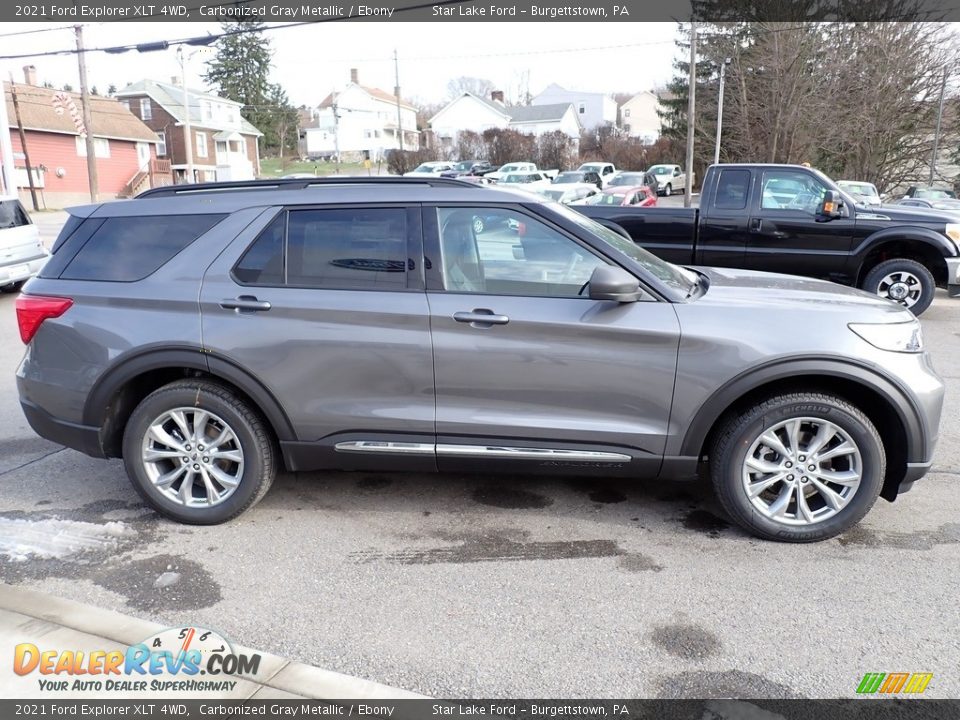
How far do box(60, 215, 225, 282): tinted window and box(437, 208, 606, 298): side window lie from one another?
51.5 inches

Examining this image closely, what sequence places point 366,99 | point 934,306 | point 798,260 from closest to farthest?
point 798,260
point 934,306
point 366,99

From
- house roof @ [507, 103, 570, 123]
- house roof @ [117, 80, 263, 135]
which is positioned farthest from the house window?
house roof @ [507, 103, 570, 123]

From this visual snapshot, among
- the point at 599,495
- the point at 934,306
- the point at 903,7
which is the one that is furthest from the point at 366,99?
the point at 599,495

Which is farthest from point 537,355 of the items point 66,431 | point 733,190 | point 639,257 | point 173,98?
point 173,98

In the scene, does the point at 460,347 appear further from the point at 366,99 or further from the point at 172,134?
the point at 366,99

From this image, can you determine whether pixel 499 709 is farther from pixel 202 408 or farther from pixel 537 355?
pixel 202 408

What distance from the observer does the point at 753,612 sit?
3150 millimetres

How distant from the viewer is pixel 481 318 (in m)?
3.66

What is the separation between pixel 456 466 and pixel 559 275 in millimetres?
1119

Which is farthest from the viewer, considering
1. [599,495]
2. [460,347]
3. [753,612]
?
[599,495]

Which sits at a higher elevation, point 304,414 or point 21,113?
point 21,113

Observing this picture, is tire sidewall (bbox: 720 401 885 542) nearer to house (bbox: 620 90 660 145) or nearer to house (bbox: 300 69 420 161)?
house (bbox: 300 69 420 161)

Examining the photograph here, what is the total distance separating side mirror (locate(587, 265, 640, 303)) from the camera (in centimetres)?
353

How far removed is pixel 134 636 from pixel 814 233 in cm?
876
